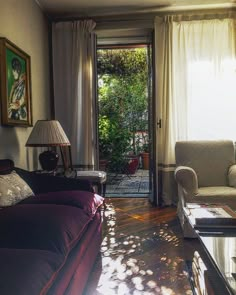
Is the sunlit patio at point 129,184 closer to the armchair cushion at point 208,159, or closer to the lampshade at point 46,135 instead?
the armchair cushion at point 208,159

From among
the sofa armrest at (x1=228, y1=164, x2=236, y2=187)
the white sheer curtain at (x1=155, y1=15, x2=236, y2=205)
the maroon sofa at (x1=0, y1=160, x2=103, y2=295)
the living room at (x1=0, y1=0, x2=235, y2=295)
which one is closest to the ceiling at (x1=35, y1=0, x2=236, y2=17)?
the living room at (x1=0, y1=0, x2=235, y2=295)

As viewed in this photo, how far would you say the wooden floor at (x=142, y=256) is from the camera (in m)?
1.92

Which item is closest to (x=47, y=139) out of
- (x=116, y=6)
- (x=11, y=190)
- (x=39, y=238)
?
(x=11, y=190)

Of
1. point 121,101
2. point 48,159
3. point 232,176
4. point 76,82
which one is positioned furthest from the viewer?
point 121,101

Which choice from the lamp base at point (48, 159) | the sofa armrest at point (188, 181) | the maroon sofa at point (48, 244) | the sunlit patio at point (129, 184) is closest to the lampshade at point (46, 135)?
the lamp base at point (48, 159)

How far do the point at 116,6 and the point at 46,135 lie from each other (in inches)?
83.2

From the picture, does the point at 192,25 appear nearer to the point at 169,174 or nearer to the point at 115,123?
the point at 169,174

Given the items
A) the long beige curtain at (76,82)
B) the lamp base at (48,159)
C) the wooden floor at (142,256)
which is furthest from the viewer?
the long beige curtain at (76,82)

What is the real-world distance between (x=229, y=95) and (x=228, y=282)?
3226 millimetres

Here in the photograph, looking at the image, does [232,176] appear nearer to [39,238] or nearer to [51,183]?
[51,183]

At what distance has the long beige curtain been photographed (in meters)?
4.00

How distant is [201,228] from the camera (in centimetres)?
168

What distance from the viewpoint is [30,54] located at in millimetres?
3441

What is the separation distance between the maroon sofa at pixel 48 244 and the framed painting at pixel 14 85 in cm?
65
